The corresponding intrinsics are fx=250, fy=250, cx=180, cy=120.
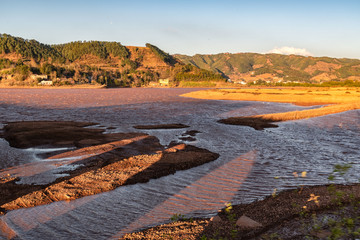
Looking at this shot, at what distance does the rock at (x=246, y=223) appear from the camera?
6254 millimetres

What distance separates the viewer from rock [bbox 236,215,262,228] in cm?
625

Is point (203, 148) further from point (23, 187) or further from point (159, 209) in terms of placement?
point (23, 187)

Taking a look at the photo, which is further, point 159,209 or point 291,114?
point 291,114

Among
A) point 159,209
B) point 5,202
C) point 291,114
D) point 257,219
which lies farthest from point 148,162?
point 291,114

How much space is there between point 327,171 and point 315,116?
25.8 metres

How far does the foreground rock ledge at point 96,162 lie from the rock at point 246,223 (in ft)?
16.7

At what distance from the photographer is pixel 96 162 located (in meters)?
12.8

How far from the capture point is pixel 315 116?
3475 cm

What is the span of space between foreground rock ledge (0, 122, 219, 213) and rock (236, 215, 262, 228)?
509 centimetres

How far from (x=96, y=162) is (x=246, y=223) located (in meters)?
8.78

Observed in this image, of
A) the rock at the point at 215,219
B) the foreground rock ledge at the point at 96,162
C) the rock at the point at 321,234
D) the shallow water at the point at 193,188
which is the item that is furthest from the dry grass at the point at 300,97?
the rock at the point at 321,234

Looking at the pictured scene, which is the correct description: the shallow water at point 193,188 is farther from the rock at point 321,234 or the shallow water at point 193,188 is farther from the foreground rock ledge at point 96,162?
the rock at point 321,234

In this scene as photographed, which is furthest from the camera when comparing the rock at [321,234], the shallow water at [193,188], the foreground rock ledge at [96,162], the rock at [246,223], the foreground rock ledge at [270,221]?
the foreground rock ledge at [96,162]

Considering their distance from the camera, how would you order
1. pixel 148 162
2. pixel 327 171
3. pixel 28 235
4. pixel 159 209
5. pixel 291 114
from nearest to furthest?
pixel 28 235
pixel 159 209
pixel 327 171
pixel 148 162
pixel 291 114
